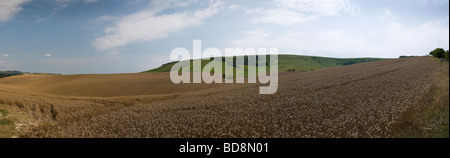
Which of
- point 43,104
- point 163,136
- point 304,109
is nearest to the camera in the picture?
point 163,136

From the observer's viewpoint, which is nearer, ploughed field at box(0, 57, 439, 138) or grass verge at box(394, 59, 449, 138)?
grass verge at box(394, 59, 449, 138)

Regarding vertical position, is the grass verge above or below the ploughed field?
above

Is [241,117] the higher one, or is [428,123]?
[428,123]

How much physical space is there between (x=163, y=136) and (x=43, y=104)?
12762 mm

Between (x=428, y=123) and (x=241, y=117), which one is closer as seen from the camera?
(x=428, y=123)

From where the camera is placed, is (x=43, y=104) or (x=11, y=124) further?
(x=43, y=104)

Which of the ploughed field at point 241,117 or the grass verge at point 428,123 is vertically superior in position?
the grass verge at point 428,123

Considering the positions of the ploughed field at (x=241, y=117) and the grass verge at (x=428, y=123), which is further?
the ploughed field at (x=241, y=117)

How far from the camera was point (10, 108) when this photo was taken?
656 inches

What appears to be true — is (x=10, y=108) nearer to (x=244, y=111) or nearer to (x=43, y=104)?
(x=43, y=104)
